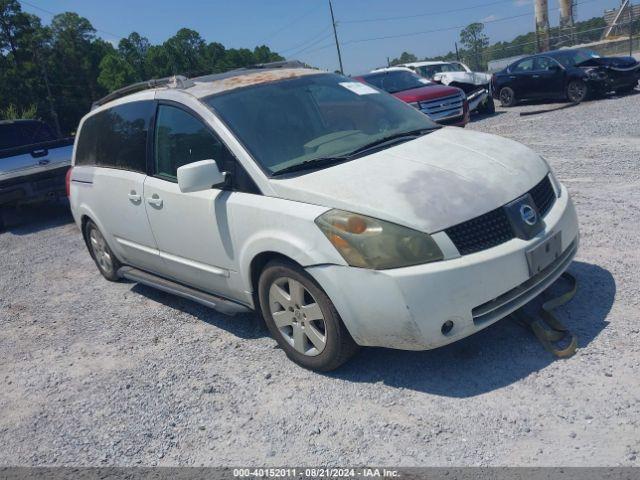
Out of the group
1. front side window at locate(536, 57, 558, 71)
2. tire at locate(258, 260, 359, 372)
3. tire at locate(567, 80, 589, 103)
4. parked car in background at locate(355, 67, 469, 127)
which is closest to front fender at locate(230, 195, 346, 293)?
tire at locate(258, 260, 359, 372)

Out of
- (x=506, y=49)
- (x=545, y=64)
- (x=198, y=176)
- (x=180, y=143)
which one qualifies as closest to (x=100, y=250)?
(x=180, y=143)

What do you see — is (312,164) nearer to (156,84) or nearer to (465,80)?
(156,84)

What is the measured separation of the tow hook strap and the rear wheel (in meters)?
14.7

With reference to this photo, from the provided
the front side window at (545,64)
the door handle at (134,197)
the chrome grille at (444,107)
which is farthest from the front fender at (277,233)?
the front side window at (545,64)

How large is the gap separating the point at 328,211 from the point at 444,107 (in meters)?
10.9

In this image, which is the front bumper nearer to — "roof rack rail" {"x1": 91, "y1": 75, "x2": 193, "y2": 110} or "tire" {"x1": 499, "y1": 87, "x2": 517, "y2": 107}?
"roof rack rail" {"x1": 91, "y1": 75, "x2": 193, "y2": 110}

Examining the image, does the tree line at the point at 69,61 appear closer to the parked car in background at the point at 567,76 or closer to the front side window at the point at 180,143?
the parked car in background at the point at 567,76

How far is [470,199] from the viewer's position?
3.35m

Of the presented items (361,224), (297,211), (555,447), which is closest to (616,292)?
(555,447)

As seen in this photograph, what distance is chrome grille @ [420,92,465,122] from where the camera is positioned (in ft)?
43.9

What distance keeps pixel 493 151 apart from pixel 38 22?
53904 millimetres

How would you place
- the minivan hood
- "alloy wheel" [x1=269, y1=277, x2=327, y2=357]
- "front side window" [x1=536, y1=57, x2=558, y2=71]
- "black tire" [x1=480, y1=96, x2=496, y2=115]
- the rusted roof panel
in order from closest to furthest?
1. the minivan hood
2. "alloy wheel" [x1=269, y1=277, x2=327, y2=357]
3. the rusted roof panel
4. "front side window" [x1=536, y1=57, x2=558, y2=71]
5. "black tire" [x1=480, y1=96, x2=496, y2=115]

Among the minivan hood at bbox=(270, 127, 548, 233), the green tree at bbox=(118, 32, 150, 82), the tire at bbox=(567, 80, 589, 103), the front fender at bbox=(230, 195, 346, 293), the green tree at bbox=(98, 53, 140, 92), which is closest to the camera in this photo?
the minivan hood at bbox=(270, 127, 548, 233)

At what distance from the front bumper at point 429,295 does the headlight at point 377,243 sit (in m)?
0.05
